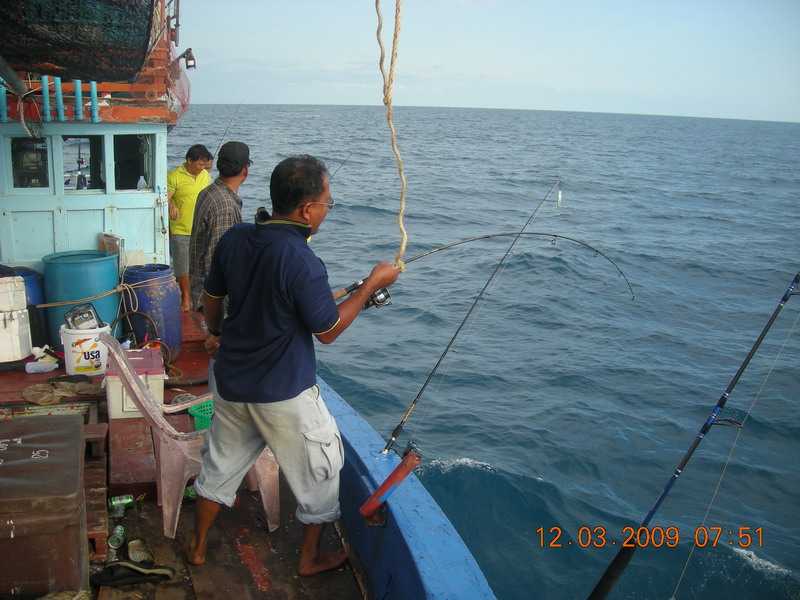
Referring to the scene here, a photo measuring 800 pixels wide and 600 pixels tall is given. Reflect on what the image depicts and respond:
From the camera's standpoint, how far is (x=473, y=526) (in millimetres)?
6086

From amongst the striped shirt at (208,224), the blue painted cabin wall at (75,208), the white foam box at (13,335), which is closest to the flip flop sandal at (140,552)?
the striped shirt at (208,224)

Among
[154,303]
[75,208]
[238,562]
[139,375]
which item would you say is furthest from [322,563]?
[75,208]

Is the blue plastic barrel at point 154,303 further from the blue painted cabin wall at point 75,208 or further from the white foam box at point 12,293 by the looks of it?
the white foam box at point 12,293

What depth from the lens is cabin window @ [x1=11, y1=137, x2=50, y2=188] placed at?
560 centimetres

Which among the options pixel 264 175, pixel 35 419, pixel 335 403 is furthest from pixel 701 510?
pixel 264 175

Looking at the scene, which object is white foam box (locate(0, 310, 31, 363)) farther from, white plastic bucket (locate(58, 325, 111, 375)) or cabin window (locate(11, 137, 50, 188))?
cabin window (locate(11, 137, 50, 188))

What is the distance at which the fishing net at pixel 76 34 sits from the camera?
2256 mm

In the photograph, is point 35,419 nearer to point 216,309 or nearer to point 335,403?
point 216,309

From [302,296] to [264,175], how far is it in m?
21.8

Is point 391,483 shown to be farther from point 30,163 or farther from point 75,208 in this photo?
point 30,163

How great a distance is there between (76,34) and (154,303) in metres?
3.25

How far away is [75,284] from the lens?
5.43m

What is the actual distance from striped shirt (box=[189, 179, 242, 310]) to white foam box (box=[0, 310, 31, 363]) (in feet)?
6.39

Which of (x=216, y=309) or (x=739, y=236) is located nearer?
(x=216, y=309)
